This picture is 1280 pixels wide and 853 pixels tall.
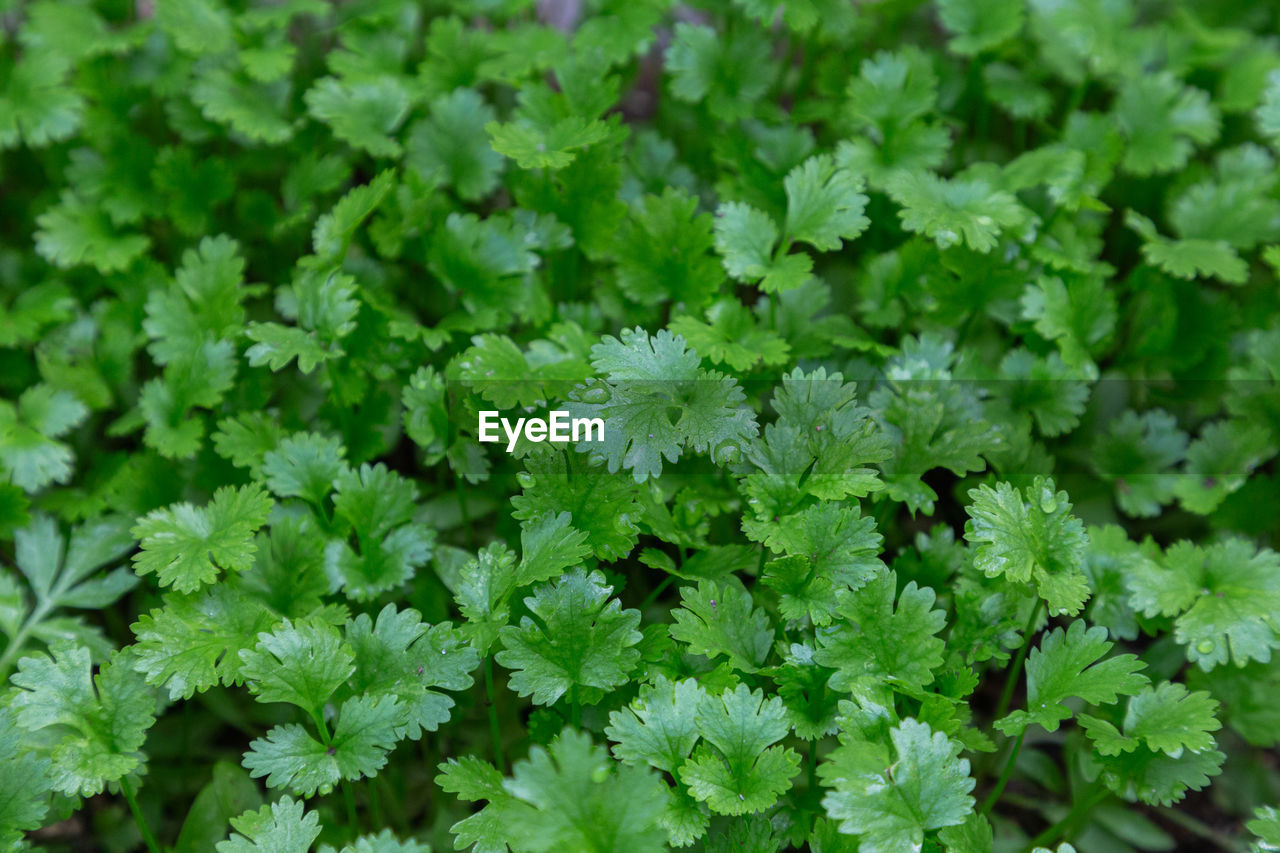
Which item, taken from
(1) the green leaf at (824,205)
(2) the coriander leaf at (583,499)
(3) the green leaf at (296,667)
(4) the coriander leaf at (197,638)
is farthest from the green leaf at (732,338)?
(4) the coriander leaf at (197,638)

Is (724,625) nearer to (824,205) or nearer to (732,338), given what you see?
Answer: (732,338)

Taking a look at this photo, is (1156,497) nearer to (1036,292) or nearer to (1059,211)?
(1036,292)

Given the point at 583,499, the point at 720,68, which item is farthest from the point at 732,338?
the point at 720,68

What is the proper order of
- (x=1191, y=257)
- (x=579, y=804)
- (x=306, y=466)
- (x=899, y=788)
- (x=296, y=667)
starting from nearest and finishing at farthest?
(x=579, y=804), (x=899, y=788), (x=296, y=667), (x=306, y=466), (x=1191, y=257)

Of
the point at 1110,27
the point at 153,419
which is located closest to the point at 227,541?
the point at 153,419

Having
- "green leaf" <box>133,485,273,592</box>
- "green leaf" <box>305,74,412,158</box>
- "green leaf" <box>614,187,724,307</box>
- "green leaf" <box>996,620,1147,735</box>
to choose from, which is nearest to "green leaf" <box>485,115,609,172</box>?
"green leaf" <box>614,187,724,307</box>

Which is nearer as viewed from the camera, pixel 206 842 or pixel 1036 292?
pixel 206 842

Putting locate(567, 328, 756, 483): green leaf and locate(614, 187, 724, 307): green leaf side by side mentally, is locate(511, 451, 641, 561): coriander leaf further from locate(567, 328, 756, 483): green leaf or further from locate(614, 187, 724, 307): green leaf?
locate(614, 187, 724, 307): green leaf
